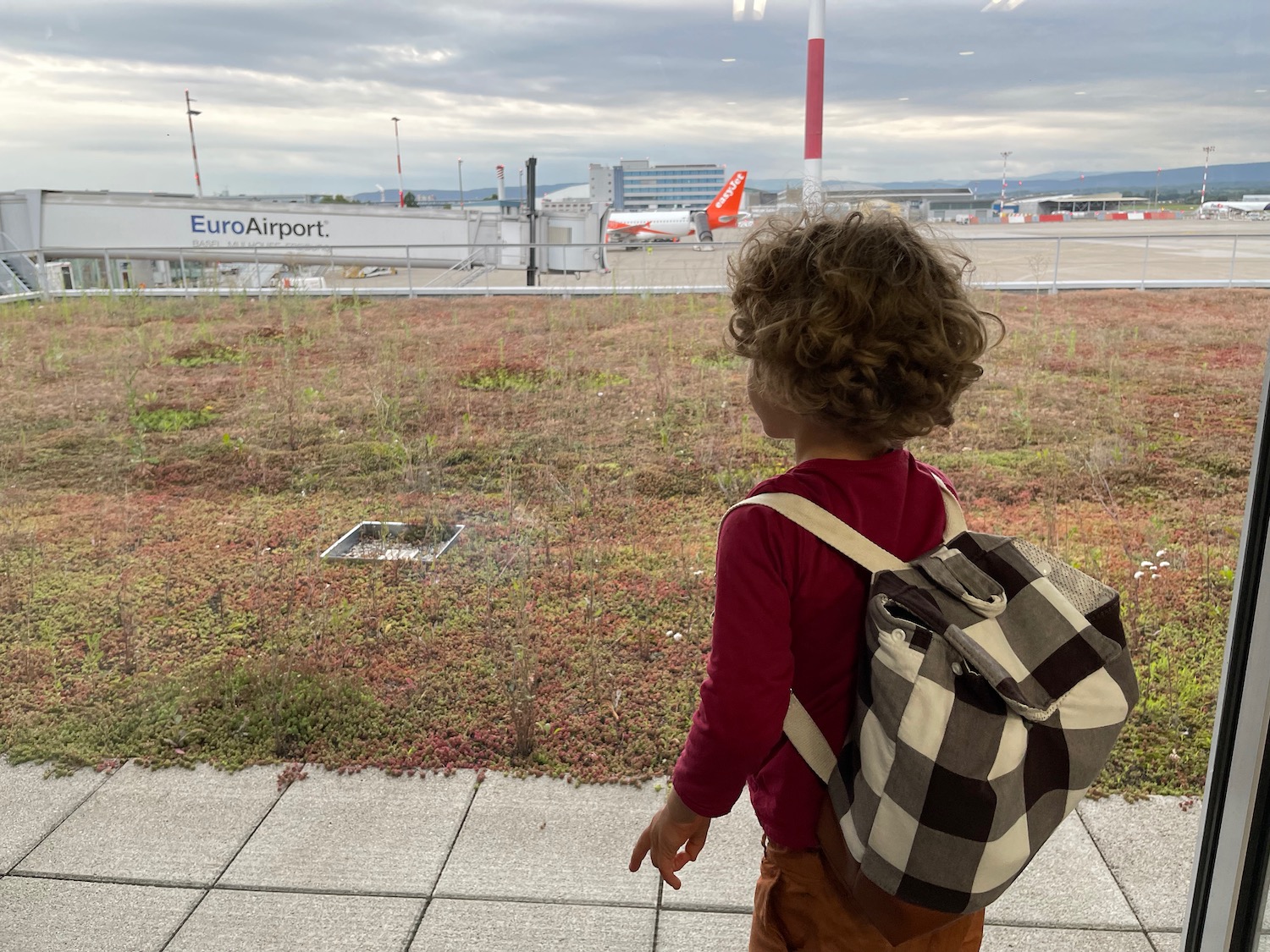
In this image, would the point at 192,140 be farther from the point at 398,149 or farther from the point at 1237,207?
the point at 1237,207

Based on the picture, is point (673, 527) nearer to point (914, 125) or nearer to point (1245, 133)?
point (914, 125)

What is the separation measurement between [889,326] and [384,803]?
1278 millimetres

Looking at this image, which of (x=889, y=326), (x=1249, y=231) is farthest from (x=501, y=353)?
(x=889, y=326)

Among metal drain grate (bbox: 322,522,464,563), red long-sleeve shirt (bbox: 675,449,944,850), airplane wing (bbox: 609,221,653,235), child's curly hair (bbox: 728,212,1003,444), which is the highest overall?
airplane wing (bbox: 609,221,653,235)

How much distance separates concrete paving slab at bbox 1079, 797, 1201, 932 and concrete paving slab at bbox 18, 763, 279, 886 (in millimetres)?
1379

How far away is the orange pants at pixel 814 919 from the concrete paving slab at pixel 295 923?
26.9 inches

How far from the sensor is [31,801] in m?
1.58

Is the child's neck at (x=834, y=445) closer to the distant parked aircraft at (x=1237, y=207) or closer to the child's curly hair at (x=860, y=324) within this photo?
the child's curly hair at (x=860, y=324)

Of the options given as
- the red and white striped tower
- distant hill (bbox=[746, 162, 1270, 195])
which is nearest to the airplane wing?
the red and white striped tower

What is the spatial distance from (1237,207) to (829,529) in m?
1.55

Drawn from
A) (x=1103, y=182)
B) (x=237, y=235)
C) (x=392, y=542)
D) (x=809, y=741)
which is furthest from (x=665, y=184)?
(x=237, y=235)

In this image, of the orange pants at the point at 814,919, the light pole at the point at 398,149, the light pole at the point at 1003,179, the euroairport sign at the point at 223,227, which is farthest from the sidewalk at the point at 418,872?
the euroairport sign at the point at 223,227

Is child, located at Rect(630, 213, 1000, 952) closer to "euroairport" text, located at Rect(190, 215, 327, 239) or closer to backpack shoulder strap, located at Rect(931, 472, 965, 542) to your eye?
backpack shoulder strap, located at Rect(931, 472, 965, 542)

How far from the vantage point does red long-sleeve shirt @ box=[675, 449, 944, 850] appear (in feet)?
2.20
